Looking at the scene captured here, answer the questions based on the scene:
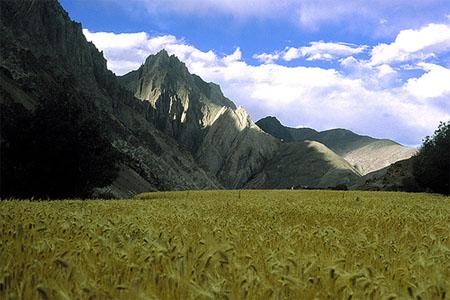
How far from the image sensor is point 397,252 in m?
4.94

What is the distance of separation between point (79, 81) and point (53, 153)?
465 feet

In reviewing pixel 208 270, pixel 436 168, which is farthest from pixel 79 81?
pixel 208 270

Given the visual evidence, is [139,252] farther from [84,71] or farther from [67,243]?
[84,71]

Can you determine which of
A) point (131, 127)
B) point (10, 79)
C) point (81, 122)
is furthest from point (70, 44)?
point (81, 122)

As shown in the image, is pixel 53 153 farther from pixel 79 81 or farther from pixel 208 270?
pixel 79 81

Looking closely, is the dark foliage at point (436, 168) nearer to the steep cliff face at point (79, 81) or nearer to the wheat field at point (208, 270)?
the wheat field at point (208, 270)

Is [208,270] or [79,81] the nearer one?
[208,270]

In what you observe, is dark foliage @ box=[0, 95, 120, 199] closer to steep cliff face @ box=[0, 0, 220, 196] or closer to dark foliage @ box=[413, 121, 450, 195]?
dark foliage @ box=[413, 121, 450, 195]

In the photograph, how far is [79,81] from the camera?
162375 millimetres

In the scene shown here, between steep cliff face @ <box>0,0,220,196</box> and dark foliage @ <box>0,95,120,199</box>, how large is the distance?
74432 millimetres

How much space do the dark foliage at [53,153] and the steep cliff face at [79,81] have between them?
7443 cm

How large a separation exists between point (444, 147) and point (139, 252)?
4810 cm

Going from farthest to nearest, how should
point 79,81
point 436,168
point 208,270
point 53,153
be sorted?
1. point 79,81
2. point 436,168
3. point 53,153
4. point 208,270

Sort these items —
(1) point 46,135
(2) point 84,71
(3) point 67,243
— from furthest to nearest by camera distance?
(2) point 84,71 → (1) point 46,135 → (3) point 67,243
